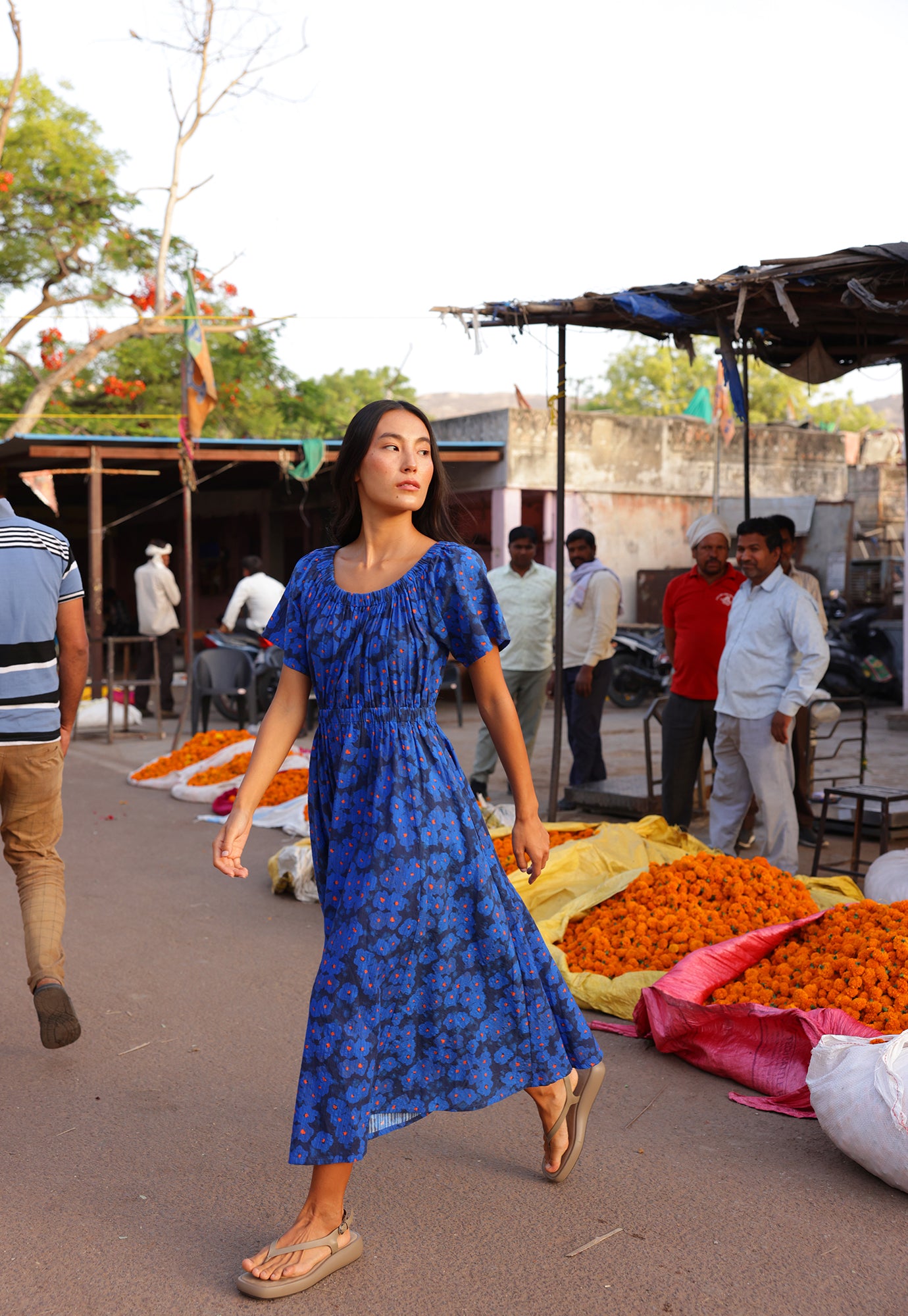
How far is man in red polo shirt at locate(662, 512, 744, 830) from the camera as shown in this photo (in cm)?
731

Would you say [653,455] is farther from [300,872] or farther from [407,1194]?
[407,1194]

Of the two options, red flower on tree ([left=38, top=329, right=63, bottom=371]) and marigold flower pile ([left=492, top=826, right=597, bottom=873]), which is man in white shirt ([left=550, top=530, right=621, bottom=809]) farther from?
red flower on tree ([left=38, top=329, right=63, bottom=371])

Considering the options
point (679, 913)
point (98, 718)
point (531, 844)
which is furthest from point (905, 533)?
point (531, 844)

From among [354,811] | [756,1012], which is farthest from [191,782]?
[354,811]

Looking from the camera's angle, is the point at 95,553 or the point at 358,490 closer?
the point at 358,490

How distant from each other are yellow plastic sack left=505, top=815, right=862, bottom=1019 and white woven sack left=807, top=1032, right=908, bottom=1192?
3.90ft

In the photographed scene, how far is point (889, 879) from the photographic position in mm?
5383

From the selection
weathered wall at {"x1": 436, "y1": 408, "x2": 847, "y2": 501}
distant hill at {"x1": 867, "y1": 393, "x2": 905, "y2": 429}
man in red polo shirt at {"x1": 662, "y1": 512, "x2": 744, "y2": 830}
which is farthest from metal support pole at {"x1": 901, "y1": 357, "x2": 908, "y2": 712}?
distant hill at {"x1": 867, "y1": 393, "x2": 905, "y2": 429}

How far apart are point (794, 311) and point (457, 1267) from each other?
186 inches

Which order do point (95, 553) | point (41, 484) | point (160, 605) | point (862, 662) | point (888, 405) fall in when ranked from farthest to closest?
point (888, 405) < point (862, 662) < point (95, 553) < point (41, 484) < point (160, 605)

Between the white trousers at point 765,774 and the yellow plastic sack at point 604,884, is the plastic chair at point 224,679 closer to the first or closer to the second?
the yellow plastic sack at point 604,884

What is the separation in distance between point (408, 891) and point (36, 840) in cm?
204

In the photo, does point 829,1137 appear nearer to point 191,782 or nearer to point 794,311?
point 794,311

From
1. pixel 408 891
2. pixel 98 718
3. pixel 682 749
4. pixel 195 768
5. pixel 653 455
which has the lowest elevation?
pixel 98 718
